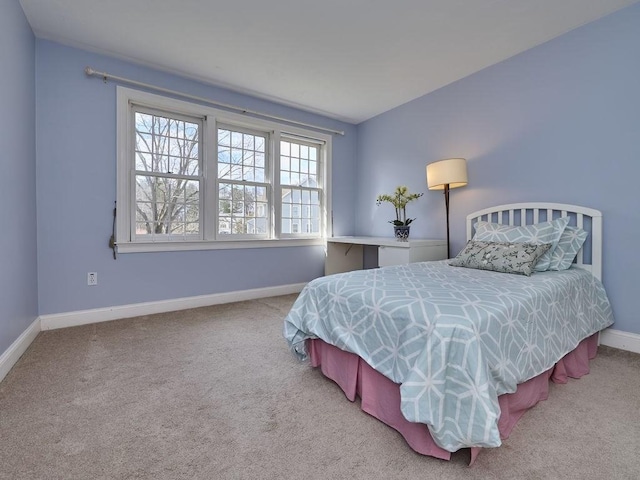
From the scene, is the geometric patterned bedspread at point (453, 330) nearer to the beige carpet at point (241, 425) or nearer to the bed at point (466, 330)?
the bed at point (466, 330)

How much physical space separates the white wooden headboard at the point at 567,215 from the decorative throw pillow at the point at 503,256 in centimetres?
42

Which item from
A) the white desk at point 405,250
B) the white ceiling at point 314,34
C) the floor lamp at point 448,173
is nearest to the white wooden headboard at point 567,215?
the floor lamp at point 448,173

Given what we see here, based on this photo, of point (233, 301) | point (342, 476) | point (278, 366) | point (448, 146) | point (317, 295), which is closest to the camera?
point (342, 476)

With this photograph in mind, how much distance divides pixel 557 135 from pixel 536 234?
89cm

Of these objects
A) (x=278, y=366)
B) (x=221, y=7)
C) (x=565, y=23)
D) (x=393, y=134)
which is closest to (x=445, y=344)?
(x=278, y=366)

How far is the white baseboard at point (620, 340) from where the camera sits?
2037 millimetres

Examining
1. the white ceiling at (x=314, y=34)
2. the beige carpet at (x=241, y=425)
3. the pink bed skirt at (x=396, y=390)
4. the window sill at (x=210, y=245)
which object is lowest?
the beige carpet at (x=241, y=425)

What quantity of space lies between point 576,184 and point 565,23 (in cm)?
121

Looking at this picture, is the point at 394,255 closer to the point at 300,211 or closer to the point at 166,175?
the point at 300,211

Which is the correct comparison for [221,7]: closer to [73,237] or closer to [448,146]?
[73,237]

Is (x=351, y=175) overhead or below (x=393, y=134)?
below

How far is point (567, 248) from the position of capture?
7.00 feet

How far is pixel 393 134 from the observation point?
3844mm

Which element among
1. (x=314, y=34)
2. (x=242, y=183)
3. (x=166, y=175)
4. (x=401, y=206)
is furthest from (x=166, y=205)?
(x=401, y=206)
